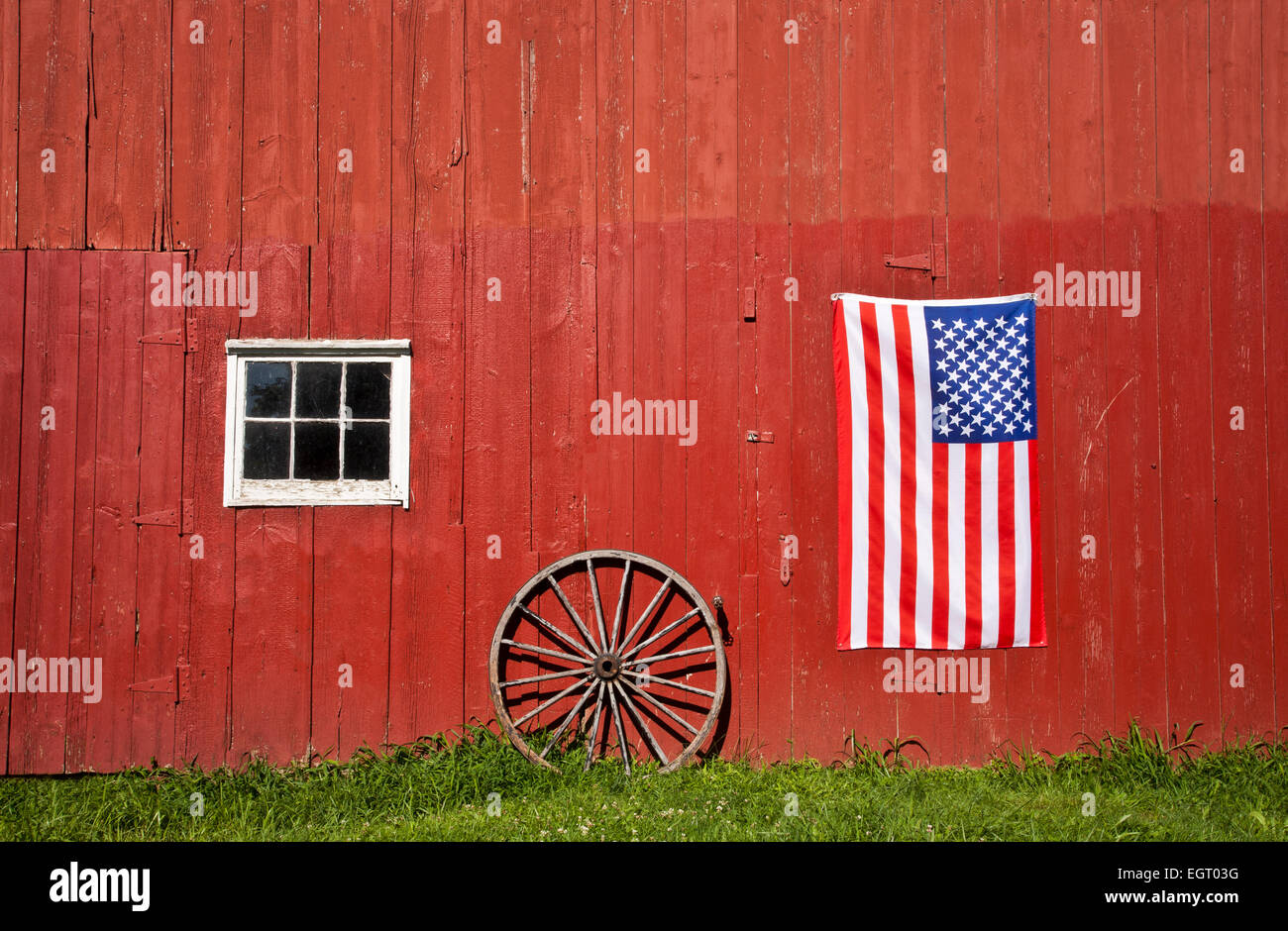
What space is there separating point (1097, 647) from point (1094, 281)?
222 centimetres

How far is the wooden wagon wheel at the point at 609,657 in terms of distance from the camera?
5148 millimetres

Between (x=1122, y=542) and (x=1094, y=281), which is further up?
(x=1094, y=281)

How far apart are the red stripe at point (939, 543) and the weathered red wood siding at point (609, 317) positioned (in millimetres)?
444

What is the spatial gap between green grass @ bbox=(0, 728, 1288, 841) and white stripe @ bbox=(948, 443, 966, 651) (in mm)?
819

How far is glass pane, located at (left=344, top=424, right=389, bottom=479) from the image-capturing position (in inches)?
210

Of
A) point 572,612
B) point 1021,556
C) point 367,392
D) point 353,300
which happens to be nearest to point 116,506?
point 367,392

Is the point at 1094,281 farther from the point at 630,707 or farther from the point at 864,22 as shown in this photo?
the point at 630,707

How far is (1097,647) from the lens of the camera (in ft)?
17.4

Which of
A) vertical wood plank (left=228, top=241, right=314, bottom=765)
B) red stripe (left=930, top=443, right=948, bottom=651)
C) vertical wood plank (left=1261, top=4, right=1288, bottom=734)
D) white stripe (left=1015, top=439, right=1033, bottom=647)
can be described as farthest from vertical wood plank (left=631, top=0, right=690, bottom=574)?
vertical wood plank (left=1261, top=4, right=1288, bottom=734)

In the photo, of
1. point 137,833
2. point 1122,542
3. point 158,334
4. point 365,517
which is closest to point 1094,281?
point 1122,542

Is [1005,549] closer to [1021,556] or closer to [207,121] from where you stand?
[1021,556]

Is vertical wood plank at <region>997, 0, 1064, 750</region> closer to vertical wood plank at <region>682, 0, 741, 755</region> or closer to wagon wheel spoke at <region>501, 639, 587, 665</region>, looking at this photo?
vertical wood plank at <region>682, 0, 741, 755</region>

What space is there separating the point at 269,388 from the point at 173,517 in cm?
94
